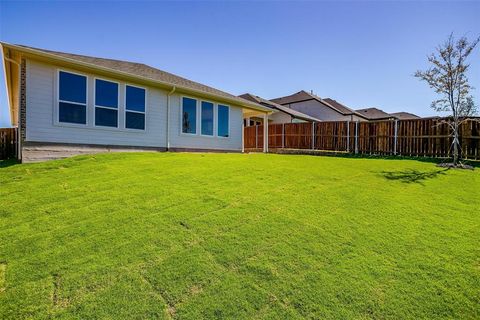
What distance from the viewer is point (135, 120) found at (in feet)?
37.4

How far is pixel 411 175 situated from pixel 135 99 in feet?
33.9

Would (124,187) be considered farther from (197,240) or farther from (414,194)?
(414,194)

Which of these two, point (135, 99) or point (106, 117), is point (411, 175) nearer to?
point (135, 99)

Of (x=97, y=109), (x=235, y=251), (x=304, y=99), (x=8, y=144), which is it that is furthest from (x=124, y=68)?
(x=304, y=99)

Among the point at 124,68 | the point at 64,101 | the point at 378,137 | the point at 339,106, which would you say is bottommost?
the point at 378,137

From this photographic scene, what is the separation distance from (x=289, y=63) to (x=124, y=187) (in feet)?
41.8

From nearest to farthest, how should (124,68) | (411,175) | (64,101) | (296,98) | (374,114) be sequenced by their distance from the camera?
(411,175) < (64,101) < (124,68) < (296,98) < (374,114)

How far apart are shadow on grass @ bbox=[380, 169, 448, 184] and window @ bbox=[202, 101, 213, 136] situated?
843 cm

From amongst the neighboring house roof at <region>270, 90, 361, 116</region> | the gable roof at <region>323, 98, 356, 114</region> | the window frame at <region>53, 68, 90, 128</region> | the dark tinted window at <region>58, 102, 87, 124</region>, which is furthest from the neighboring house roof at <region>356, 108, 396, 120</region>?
the dark tinted window at <region>58, 102, 87, 124</region>

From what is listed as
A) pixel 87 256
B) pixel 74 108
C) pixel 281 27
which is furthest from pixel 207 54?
pixel 87 256

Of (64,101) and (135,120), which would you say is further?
(135,120)

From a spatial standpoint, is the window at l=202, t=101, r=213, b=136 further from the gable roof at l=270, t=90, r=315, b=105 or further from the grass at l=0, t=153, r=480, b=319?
the gable roof at l=270, t=90, r=315, b=105

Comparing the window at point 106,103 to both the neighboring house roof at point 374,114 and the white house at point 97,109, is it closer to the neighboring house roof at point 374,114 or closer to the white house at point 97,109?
the white house at point 97,109

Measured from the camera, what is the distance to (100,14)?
10.8 meters
